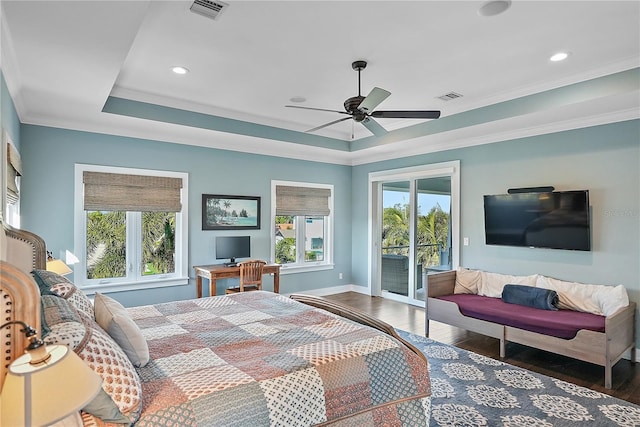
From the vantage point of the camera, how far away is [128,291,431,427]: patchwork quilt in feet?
5.23

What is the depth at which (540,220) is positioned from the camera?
432 centimetres

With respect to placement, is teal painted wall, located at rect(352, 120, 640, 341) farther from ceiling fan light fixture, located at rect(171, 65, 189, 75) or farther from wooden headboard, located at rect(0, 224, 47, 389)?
wooden headboard, located at rect(0, 224, 47, 389)

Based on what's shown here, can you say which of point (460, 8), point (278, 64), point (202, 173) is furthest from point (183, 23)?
point (202, 173)

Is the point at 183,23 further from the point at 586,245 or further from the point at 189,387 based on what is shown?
the point at 586,245

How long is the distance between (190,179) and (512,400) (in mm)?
4503

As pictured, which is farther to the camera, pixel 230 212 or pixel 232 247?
pixel 230 212

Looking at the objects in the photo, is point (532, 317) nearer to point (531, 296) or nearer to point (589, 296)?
point (531, 296)

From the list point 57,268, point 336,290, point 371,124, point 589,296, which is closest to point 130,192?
point 57,268

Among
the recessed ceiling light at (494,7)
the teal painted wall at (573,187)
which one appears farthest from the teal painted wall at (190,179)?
the recessed ceiling light at (494,7)

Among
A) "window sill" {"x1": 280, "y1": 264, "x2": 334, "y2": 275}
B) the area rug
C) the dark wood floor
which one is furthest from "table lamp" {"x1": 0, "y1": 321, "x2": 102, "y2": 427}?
"window sill" {"x1": 280, "y1": 264, "x2": 334, "y2": 275}

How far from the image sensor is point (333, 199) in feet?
22.7

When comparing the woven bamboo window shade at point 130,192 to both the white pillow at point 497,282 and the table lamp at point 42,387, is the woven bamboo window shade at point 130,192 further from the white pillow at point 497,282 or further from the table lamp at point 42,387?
the white pillow at point 497,282

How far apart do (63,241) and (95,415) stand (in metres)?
3.75

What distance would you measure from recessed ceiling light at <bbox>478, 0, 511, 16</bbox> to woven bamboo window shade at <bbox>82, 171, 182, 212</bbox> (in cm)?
414
